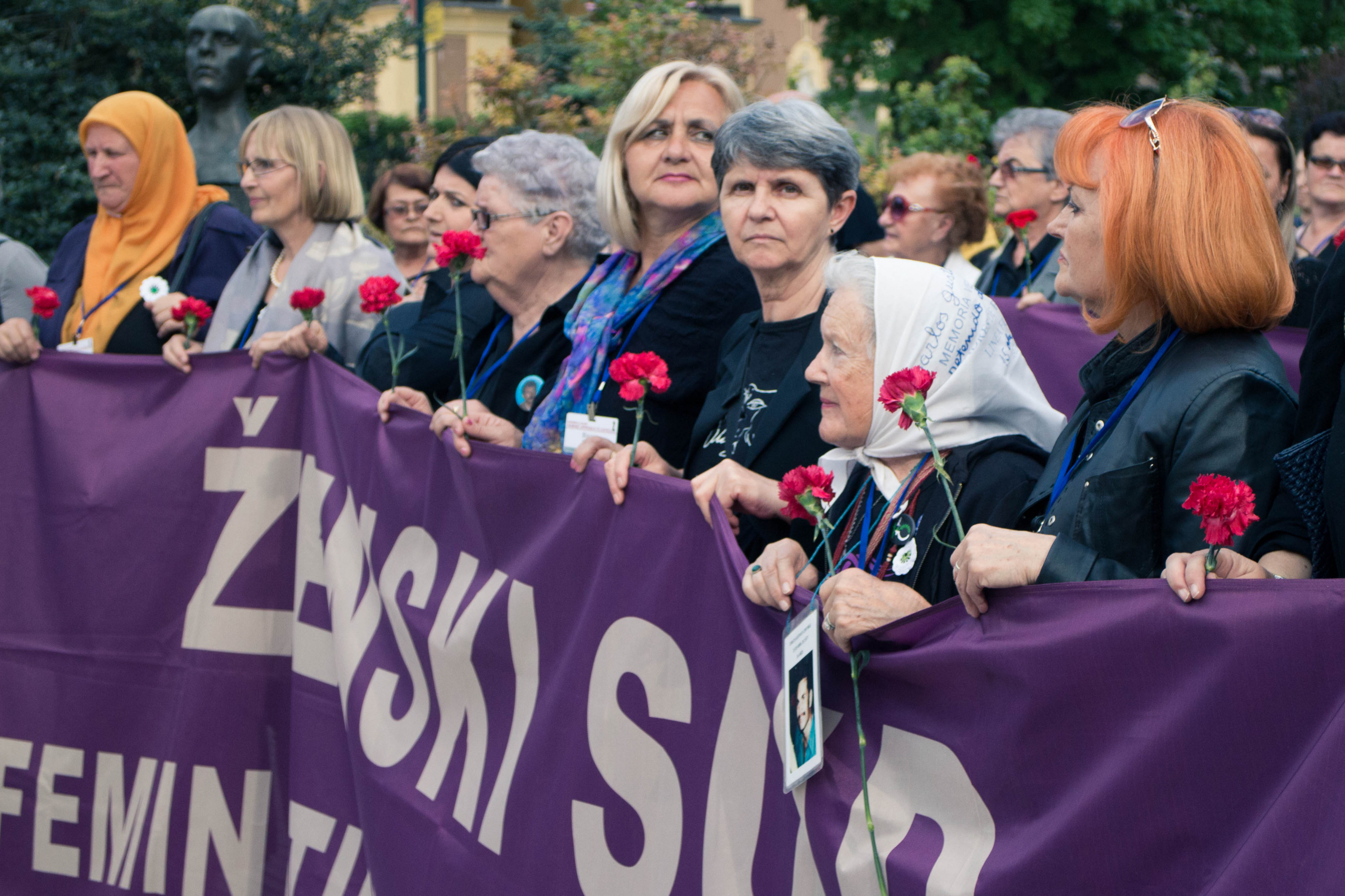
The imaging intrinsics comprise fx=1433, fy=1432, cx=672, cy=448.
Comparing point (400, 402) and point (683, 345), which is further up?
point (683, 345)

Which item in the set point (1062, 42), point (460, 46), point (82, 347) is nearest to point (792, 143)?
point (82, 347)

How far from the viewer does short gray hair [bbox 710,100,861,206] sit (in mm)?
3342

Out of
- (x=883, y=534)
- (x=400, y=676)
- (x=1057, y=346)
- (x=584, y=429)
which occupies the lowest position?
(x=400, y=676)

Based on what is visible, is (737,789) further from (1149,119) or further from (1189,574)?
(1149,119)

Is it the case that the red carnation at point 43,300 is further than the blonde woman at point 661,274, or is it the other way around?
the red carnation at point 43,300

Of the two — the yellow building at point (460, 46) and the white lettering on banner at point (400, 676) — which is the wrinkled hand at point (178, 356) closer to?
the white lettering on banner at point (400, 676)

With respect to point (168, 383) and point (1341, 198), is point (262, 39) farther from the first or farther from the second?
point (1341, 198)

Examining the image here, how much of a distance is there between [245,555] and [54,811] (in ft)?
3.14

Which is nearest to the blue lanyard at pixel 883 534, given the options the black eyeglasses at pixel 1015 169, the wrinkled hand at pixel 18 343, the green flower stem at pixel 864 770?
the green flower stem at pixel 864 770

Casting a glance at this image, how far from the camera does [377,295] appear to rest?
3721 mm

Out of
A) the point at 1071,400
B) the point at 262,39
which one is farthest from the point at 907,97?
the point at 1071,400

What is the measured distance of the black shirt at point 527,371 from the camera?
4.06 metres

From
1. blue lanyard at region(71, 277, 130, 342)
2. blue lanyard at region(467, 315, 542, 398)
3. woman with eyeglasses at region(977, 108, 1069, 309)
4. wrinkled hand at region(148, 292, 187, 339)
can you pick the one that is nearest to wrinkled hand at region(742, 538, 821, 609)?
blue lanyard at region(467, 315, 542, 398)

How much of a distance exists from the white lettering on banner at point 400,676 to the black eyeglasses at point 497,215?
1086 millimetres
